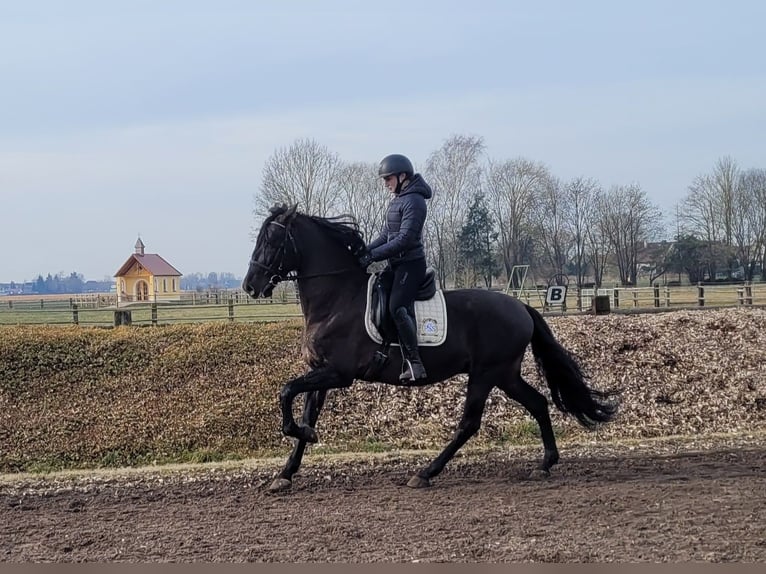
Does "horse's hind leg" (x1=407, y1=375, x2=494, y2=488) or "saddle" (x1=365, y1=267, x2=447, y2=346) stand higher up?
"saddle" (x1=365, y1=267, x2=447, y2=346)

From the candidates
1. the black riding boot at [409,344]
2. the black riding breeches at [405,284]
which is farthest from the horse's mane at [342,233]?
A: the black riding boot at [409,344]

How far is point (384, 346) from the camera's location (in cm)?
767

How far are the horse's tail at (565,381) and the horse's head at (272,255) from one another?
2828 mm

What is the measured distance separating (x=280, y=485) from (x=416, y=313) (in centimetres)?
217

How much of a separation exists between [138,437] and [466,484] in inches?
222

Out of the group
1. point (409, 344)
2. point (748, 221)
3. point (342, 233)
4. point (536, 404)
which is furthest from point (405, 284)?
point (748, 221)

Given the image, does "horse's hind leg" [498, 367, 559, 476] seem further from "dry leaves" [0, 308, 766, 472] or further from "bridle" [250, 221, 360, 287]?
"dry leaves" [0, 308, 766, 472]

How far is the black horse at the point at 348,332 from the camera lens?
24.5 feet

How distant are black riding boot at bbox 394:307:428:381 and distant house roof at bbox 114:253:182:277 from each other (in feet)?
174

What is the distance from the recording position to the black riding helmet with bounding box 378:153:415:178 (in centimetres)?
758

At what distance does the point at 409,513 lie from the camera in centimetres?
649

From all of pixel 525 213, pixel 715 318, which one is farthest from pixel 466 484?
pixel 525 213

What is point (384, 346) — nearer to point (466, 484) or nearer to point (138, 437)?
point (466, 484)

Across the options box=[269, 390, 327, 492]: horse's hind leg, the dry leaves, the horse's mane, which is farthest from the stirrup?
the dry leaves
